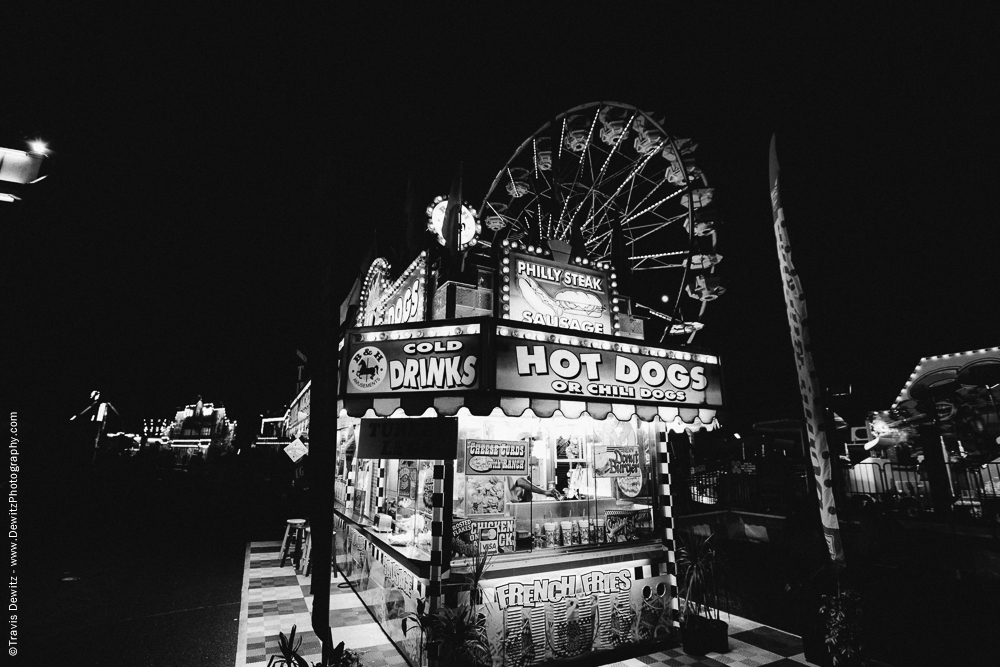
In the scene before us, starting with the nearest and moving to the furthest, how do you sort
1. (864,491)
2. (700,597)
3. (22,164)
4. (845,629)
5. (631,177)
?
1. (845,629)
2. (700,597)
3. (22,164)
4. (631,177)
5. (864,491)

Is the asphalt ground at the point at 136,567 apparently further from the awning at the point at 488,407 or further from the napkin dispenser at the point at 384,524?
the awning at the point at 488,407

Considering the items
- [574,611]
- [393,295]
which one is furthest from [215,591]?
[574,611]

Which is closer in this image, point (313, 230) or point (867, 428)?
point (313, 230)

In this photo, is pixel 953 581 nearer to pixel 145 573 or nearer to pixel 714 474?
pixel 714 474

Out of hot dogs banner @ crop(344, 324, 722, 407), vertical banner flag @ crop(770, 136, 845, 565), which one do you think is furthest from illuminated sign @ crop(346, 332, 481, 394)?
vertical banner flag @ crop(770, 136, 845, 565)

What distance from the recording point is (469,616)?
539cm

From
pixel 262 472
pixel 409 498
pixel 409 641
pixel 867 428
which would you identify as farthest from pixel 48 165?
pixel 867 428

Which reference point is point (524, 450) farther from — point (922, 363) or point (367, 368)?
point (922, 363)

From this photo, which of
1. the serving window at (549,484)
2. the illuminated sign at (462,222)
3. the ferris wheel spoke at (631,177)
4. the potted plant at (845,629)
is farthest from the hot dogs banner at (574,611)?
the ferris wheel spoke at (631,177)

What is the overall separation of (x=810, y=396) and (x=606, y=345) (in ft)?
8.04

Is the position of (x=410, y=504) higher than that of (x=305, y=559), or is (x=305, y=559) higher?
(x=410, y=504)

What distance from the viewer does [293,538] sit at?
11633 millimetres

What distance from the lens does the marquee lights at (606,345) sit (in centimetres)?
584

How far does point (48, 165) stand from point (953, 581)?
15.0 meters
